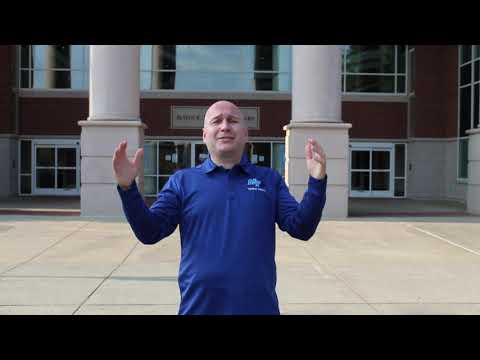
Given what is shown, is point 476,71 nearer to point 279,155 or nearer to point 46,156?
point 279,155

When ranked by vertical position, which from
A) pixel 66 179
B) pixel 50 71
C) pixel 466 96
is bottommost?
pixel 66 179

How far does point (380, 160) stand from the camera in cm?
2572

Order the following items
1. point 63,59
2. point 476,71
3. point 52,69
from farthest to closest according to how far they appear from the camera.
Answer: point 63,59
point 52,69
point 476,71

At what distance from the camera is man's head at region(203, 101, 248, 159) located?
282cm

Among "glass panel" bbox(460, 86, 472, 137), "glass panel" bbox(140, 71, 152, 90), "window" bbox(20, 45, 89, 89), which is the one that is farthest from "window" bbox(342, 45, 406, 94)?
"window" bbox(20, 45, 89, 89)

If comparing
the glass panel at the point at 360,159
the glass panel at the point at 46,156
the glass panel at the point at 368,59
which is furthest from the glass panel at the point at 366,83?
the glass panel at the point at 46,156

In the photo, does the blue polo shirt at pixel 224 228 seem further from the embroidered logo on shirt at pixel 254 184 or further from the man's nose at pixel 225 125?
the man's nose at pixel 225 125

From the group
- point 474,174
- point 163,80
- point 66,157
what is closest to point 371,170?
point 474,174

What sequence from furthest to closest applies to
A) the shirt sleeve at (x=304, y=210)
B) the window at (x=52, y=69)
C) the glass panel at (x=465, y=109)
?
1. the window at (x=52, y=69)
2. the glass panel at (x=465, y=109)
3. the shirt sleeve at (x=304, y=210)

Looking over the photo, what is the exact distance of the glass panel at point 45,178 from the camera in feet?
82.0

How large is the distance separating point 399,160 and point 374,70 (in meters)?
4.03
